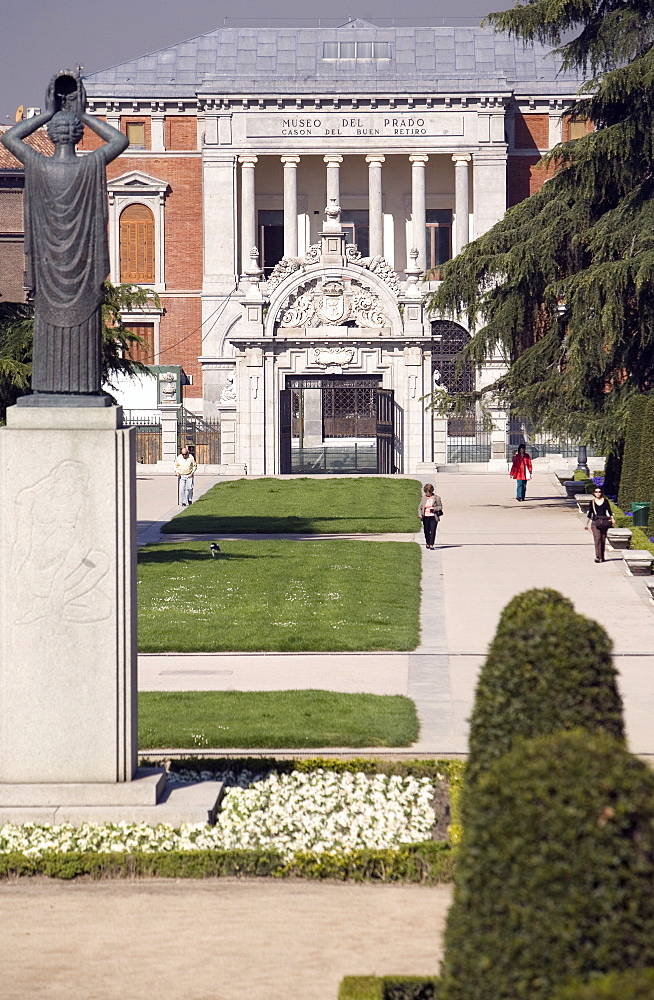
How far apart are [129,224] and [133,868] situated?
59660mm

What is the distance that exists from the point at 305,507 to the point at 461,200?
3426cm

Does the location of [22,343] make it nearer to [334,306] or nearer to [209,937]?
[209,937]

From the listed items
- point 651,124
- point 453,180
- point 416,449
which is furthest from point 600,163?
point 453,180

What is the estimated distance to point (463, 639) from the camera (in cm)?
1683

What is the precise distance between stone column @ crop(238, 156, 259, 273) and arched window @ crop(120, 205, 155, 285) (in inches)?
178

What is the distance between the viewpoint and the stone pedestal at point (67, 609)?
31.3ft

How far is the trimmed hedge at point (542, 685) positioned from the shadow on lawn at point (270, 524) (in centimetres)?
2113

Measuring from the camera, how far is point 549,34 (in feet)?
108

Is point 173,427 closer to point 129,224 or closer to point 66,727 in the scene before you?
point 129,224

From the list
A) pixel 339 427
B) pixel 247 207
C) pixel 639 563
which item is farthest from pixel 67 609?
pixel 247 207

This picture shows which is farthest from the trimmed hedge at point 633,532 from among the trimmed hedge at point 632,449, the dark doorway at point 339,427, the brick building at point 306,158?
the brick building at point 306,158

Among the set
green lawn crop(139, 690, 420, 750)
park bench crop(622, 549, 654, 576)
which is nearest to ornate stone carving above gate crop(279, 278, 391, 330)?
park bench crop(622, 549, 654, 576)

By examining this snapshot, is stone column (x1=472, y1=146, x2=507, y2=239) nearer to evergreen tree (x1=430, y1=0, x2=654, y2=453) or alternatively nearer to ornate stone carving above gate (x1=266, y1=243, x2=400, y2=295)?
ornate stone carving above gate (x1=266, y1=243, x2=400, y2=295)

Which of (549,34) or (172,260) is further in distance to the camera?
(172,260)
